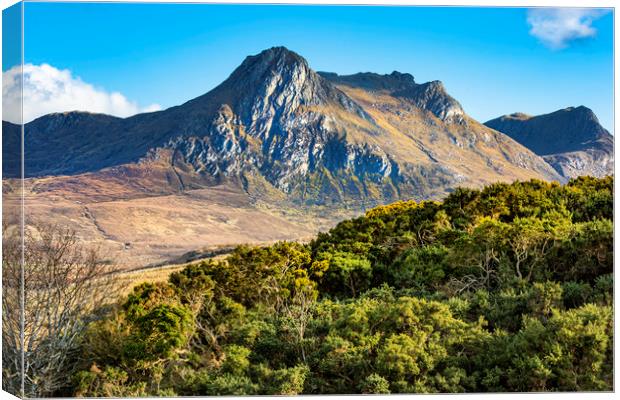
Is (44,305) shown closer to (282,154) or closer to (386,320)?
(386,320)

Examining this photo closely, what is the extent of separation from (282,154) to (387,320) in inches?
6663

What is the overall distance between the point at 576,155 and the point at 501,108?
147 metres

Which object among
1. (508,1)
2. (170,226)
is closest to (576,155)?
(170,226)

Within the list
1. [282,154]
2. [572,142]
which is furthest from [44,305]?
[282,154]

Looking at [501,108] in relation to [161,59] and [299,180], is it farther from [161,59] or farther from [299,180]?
[299,180]

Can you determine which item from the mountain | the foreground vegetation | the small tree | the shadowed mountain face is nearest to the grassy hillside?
the foreground vegetation

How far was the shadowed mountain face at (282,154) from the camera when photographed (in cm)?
16575

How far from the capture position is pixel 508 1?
12.7 m

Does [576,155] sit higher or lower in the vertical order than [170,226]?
higher

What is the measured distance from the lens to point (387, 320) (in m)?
13.9

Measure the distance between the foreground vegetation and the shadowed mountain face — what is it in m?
136

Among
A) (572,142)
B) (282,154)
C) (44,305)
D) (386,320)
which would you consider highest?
(572,142)

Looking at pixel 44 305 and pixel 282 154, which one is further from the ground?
pixel 282 154

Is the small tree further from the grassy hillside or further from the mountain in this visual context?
the mountain
